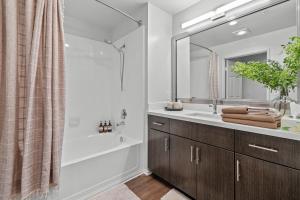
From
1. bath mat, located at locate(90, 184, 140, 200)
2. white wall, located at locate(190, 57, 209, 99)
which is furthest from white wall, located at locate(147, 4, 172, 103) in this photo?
bath mat, located at locate(90, 184, 140, 200)

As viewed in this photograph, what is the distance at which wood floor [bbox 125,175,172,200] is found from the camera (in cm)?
168

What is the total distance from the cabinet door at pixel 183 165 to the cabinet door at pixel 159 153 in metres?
0.08

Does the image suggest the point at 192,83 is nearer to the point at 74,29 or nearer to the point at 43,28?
the point at 43,28

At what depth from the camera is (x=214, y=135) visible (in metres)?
1.34

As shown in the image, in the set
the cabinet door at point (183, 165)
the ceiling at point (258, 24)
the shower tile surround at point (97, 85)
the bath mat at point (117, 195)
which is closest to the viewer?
the ceiling at point (258, 24)

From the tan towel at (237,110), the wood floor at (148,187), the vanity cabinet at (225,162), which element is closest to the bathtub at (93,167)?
the wood floor at (148,187)

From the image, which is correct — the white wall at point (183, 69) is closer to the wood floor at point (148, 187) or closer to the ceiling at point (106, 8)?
the ceiling at point (106, 8)

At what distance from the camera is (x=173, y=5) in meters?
2.17

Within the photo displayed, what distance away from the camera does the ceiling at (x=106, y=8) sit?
2119 mm

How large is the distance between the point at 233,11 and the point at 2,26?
216 centimetres

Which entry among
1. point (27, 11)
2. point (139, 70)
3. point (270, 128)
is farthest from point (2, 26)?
point (270, 128)

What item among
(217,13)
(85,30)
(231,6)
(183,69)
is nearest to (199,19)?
(217,13)

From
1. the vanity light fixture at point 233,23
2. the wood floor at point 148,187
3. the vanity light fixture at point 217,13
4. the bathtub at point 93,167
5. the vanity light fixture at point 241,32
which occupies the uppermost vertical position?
the vanity light fixture at point 217,13

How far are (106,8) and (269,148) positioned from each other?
8.57ft
